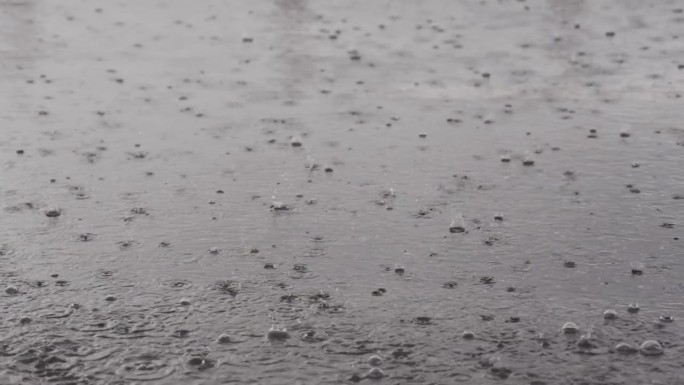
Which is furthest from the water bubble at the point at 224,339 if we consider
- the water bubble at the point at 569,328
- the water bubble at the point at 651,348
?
the water bubble at the point at 651,348

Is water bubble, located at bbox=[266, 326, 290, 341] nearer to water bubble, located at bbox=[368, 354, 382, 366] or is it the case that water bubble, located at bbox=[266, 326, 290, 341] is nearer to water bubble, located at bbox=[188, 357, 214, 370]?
water bubble, located at bbox=[188, 357, 214, 370]

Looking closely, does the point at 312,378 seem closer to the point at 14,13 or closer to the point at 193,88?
the point at 193,88

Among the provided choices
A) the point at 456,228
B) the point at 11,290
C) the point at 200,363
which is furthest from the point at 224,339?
the point at 456,228

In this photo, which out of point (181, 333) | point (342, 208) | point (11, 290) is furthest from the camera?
point (342, 208)

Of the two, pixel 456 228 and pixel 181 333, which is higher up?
pixel 456 228

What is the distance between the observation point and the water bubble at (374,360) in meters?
5.90

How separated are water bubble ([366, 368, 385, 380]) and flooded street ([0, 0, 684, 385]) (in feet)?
0.29

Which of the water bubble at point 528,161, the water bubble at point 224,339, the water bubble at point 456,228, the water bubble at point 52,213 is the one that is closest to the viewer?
the water bubble at point 224,339

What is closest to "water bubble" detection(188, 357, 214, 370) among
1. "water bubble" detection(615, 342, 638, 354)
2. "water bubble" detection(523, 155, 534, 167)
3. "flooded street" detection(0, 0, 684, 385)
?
"flooded street" detection(0, 0, 684, 385)

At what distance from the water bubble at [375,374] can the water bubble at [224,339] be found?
1.00 m

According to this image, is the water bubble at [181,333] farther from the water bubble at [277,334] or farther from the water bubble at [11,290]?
the water bubble at [11,290]

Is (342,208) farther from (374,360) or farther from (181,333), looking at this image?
(374,360)

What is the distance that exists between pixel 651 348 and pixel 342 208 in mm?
3308

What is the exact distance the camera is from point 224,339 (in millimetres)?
6176
